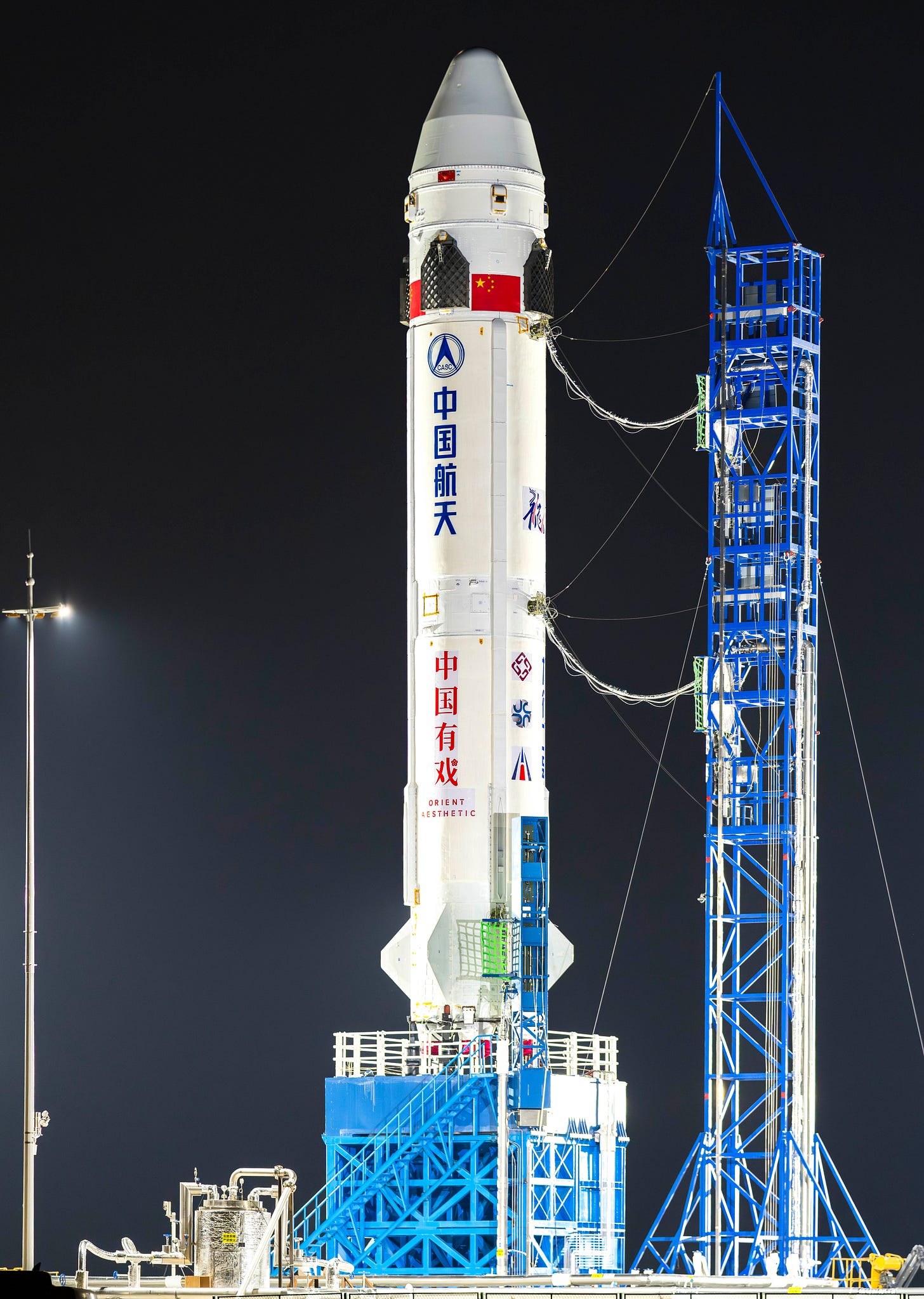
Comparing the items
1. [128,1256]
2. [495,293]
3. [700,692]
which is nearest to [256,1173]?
[128,1256]

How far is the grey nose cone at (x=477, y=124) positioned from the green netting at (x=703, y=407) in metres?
5.82

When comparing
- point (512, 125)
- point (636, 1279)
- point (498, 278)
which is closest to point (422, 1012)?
point (636, 1279)

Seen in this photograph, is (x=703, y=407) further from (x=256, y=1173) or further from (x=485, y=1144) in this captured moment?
(x=256, y=1173)

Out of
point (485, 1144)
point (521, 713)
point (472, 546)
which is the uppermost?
Answer: point (472, 546)

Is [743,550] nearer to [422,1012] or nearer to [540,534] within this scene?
[540,534]

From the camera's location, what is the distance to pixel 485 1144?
36.6 m

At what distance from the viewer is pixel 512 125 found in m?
40.7

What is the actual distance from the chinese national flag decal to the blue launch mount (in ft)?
31.2

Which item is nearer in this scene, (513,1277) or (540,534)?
(513,1277)

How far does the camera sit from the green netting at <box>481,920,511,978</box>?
37875 millimetres

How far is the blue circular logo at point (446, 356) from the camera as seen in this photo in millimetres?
39531

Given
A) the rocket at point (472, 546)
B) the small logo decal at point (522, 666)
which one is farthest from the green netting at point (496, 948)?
the small logo decal at point (522, 666)

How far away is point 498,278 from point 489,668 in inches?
288

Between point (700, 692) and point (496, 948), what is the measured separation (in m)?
5.79
